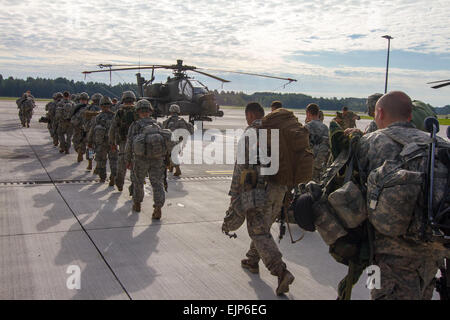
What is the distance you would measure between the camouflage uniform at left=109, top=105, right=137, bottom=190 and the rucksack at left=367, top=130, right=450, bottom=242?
5.46m

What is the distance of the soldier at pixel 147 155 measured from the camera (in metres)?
6.03

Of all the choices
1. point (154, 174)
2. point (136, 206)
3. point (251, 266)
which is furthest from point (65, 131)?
point (251, 266)

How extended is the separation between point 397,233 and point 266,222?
5.25 ft

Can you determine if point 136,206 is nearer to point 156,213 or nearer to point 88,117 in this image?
point 156,213

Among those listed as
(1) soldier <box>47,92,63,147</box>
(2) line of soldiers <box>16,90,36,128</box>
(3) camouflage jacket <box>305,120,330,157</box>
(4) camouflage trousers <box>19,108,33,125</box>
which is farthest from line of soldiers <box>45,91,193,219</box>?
(4) camouflage trousers <box>19,108,33,125</box>

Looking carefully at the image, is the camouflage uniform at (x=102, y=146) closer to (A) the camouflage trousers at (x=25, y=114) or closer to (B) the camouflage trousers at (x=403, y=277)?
(B) the camouflage trousers at (x=403, y=277)

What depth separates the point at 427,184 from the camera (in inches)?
93.9

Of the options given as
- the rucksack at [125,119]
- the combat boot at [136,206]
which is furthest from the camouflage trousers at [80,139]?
the combat boot at [136,206]

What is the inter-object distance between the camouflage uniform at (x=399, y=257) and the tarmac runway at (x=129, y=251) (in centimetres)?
136

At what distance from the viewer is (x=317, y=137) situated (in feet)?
21.5
